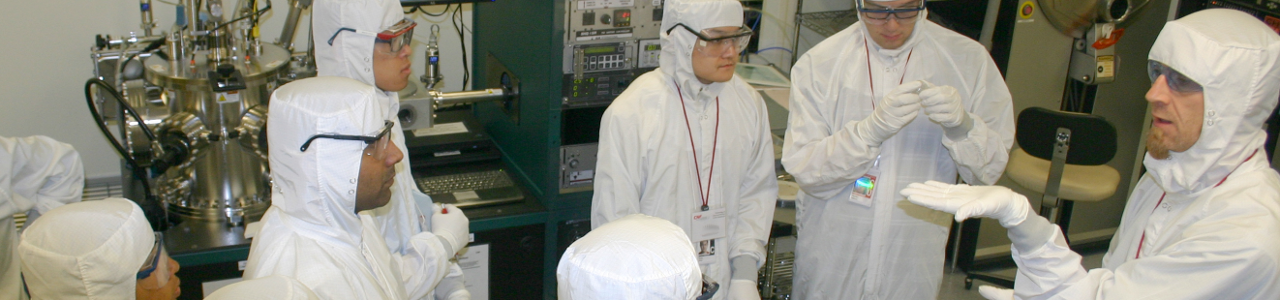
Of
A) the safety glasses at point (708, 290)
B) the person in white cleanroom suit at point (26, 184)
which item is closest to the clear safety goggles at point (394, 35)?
the person in white cleanroom suit at point (26, 184)

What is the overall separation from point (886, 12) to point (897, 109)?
0.27 m

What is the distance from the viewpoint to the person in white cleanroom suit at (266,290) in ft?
4.17

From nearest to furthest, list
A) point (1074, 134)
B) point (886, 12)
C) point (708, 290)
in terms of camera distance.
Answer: point (708, 290), point (886, 12), point (1074, 134)

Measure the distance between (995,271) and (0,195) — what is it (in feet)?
11.6

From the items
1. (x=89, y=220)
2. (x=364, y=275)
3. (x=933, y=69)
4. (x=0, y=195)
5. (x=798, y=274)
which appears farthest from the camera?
(x=798, y=274)

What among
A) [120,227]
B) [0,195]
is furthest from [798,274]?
[0,195]

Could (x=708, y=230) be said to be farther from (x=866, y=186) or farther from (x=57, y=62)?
(x=57, y=62)

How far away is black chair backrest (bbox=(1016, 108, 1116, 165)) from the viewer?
9.59 feet

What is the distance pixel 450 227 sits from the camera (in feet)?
6.95

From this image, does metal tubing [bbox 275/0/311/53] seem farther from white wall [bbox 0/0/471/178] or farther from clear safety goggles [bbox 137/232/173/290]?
clear safety goggles [bbox 137/232/173/290]

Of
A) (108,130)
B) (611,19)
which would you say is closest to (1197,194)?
(611,19)

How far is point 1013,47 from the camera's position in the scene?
3.37m

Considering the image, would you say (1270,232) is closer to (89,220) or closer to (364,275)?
(364,275)

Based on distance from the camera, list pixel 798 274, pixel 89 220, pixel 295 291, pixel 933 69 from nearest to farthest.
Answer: pixel 295 291 → pixel 89 220 → pixel 933 69 → pixel 798 274
